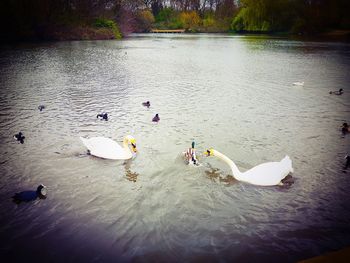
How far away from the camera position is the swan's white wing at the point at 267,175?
648 cm

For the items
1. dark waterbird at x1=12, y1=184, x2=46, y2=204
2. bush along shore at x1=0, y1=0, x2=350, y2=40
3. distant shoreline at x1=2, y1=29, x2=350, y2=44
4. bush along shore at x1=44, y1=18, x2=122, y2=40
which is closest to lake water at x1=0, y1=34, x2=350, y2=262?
dark waterbird at x1=12, y1=184, x2=46, y2=204

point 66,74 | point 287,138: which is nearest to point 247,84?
point 287,138

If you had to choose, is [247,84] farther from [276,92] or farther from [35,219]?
[35,219]

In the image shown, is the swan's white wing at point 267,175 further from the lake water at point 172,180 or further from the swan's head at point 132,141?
the swan's head at point 132,141

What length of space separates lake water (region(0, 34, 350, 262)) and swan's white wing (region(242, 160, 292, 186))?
0.17m

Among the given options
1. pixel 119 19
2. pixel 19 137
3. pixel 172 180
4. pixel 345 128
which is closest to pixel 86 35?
pixel 119 19

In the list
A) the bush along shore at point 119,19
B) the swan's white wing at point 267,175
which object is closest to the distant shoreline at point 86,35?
the bush along shore at point 119,19

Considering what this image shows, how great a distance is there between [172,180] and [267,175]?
2.15 m

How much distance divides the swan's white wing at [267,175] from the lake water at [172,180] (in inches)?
6.7

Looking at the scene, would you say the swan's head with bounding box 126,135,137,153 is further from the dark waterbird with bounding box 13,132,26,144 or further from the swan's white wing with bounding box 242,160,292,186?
the dark waterbird with bounding box 13,132,26,144

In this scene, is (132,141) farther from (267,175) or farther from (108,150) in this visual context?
(267,175)

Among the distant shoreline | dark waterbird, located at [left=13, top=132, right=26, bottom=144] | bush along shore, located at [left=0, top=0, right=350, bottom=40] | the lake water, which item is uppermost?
bush along shore, located at [left=0, top=0, right=350, bottom=40]

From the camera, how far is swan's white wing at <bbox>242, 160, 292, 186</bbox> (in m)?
6.48

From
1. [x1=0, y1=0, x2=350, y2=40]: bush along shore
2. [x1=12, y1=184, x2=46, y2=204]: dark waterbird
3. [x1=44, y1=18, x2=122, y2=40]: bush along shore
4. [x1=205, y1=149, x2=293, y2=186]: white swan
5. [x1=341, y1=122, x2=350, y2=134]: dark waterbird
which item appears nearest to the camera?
[x1=12, y1=184, x2=46, y2=204]: dark waterbird
